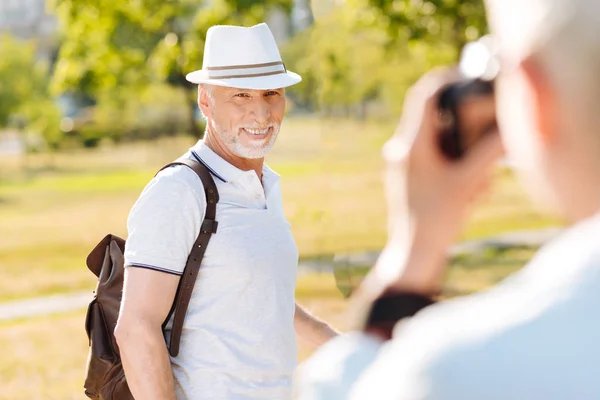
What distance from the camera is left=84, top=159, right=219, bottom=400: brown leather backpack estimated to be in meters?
2.58

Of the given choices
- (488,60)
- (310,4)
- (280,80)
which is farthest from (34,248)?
(488,60)

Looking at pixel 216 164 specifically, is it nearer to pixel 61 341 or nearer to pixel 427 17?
pixel 61 341

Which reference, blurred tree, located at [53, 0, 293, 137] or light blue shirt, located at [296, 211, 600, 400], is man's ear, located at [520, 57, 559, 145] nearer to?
light blue shirt, located at [296, 211, 600, 400]

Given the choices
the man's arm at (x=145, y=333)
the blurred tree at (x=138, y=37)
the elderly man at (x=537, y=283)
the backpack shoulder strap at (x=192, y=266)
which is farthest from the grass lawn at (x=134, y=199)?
the blurred tree at (x=138, y=37)

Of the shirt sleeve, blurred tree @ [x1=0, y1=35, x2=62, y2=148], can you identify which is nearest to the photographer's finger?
the shirt sleeve

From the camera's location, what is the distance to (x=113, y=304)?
2803 millimetres

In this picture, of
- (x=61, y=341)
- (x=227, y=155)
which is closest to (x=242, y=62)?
(x=227, y=155)

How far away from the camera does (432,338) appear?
81 cm

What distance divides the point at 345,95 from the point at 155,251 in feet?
42.0

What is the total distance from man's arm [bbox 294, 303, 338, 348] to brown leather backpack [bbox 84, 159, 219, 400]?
539mm

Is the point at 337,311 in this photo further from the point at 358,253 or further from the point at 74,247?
the point at 74,247

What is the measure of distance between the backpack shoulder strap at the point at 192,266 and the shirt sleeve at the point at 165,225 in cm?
2

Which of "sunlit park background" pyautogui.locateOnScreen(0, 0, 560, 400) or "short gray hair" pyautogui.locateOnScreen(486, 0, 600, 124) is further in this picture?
"sunlit park background" pyautogui.locateOnScreen(0, 0, 560, 400)

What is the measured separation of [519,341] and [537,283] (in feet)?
0.20
